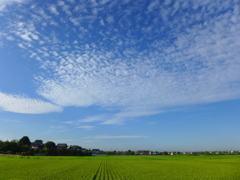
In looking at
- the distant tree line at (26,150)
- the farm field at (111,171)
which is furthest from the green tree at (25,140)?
the farm field at (111,171)

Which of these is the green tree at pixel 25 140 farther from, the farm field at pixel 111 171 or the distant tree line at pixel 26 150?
the farm field at pixel 111 171

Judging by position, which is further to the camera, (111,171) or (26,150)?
(26,150)

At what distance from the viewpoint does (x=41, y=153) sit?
135000 millimetres

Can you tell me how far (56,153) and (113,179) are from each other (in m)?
130

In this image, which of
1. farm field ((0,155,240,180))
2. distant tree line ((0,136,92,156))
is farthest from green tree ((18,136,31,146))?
farm field ((0,155,240,180))

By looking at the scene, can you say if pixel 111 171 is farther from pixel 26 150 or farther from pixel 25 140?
pixel 25 140

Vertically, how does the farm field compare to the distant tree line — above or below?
below

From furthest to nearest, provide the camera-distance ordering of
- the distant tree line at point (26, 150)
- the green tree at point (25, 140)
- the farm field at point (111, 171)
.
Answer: the green tree at point (25, 140), the distant tree line at point (26, 150), the farm field at point (111, 171)

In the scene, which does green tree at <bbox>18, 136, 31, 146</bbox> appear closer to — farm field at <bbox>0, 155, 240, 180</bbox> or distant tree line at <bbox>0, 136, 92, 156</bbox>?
distant tree line at <bbox>0, 136, 92, 156</bbox>

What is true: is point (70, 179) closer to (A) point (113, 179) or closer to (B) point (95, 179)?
(B) point (95, 179)

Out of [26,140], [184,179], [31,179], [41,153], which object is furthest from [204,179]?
[26,140]

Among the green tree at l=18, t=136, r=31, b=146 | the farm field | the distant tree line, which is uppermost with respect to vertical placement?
the green tree at l=18, t=136, r=31, b=146

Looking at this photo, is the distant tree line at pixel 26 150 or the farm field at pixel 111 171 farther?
the distant tree line at pixel 26 150

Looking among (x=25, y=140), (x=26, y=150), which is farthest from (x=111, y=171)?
(x=25, y=140)
